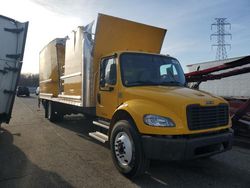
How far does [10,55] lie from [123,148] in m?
4.50

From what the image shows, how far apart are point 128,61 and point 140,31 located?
6.59 ft

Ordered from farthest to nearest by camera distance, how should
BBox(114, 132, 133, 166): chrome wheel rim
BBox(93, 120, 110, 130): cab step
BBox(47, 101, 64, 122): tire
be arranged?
BBox(47, 101, 64, 122): tire
BBox(93, 120, 110, 130): cab step
BBox(114, 132, 133, 166): chrome wheel rim

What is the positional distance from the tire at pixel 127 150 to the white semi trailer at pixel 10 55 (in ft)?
12.9

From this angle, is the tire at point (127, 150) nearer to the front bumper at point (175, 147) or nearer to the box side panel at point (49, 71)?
the front bumper at point (175, 147)

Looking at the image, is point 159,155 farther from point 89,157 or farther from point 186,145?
point 89,157

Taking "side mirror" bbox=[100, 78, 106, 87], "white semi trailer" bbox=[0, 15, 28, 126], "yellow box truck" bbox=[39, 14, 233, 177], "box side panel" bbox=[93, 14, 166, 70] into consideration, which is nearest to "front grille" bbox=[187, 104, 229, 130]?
"yellow box truck" bbox=[39, 14, 233, 177]

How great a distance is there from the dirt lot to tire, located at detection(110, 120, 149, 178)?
195 mm

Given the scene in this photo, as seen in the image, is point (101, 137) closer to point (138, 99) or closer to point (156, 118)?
point (138, 99)

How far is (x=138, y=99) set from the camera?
214 inches

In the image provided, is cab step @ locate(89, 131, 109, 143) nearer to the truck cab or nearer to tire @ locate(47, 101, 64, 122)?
the truck cab

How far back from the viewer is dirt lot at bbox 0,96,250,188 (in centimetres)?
502

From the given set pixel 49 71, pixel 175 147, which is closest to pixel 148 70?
pixel 175 147

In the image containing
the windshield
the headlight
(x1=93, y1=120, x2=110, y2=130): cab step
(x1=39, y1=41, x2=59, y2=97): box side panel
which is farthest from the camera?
(x1=39, y1=41, x2=59, y2=97): box side panel

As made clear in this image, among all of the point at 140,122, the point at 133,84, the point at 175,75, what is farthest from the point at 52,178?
the point at 175,75
